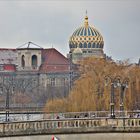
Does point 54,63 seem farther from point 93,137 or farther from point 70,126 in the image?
point 93,137

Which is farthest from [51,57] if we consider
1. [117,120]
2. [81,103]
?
[117,120]

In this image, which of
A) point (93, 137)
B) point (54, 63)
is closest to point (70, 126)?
point (93, 137)

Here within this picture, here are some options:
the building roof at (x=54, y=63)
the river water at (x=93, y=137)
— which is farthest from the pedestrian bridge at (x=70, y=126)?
the building roof at (x=54, y=63)

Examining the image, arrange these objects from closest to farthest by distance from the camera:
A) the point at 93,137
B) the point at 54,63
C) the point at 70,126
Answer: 1. the point at 93,137
2. the point at 70,126
3. the point at 54,63

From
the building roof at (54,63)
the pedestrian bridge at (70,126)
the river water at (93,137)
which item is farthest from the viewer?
the building roof at (54,63)

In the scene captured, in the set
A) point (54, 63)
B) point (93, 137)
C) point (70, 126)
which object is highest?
point (54, 63)

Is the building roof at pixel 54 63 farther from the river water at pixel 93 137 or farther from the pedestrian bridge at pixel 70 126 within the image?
the river water at pixel 93 137

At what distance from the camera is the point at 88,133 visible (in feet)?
178

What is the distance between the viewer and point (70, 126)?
5509cm

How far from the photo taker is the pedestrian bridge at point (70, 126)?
5406 cm

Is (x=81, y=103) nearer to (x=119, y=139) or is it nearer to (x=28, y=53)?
(x=119, y=139)

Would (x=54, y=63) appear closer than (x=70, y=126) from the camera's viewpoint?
No

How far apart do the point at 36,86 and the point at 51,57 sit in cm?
1311

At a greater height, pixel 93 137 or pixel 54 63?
pixel 54 63
